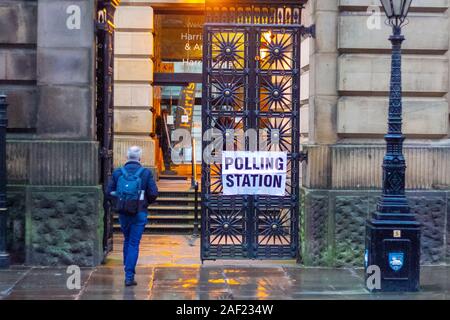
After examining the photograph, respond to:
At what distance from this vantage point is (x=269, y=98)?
12172mm

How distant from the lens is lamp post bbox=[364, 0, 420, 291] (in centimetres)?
1009

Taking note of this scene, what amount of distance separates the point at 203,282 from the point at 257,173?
2.26m

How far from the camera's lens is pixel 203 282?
10812 mm

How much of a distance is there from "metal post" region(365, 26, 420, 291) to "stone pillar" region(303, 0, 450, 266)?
1689 millimetres

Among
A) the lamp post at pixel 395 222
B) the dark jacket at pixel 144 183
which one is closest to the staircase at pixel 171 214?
the dark jacket at pixel 144 183

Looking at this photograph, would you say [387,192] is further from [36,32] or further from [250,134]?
[36,32]

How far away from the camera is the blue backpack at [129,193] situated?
398 inches

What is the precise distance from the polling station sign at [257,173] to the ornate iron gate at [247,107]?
0.43 feet

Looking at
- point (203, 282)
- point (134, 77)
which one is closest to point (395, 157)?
point (203, 282)

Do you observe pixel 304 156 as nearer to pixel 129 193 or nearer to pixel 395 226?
pixel 395 226

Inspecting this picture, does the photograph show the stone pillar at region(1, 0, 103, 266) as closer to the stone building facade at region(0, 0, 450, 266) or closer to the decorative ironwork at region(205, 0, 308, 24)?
the stone building facade at region(0, 0, 450, 266)

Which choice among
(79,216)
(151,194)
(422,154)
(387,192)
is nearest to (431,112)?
(422,154)

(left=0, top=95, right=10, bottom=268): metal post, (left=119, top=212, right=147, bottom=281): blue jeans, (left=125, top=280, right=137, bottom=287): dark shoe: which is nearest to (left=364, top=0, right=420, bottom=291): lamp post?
(left=119, top=212, right=147, bottom=281): blue jeans

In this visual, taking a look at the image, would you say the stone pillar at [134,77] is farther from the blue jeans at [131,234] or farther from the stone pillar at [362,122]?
the blue jeans at [131,234]
